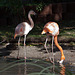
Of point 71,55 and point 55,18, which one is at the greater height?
point 55,18

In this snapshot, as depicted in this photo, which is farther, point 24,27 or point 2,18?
point 2,18

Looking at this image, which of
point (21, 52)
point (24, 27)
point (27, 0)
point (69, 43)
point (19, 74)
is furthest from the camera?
point (27, 0)

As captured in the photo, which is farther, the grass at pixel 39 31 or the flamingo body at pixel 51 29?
the grass at pixel 39 31

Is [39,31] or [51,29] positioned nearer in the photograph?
[51,29]

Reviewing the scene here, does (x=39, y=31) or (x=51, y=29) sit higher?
(x=39, y=31)

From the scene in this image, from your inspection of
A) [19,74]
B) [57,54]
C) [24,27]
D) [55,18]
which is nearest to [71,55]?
[57,54]

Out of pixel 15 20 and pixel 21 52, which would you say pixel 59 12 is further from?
pixel 21 52

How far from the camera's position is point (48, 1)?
14.7 meters

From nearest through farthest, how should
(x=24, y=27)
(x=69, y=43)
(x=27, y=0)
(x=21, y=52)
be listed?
(x=24, y=27), (x=21, y=52), (x=69, y=43), (x=27, y=0)

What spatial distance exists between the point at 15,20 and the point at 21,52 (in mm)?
6212

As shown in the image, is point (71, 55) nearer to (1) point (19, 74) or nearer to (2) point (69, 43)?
(2) point (69, 43)

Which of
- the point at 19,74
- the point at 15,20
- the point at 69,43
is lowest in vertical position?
the point at 19,74

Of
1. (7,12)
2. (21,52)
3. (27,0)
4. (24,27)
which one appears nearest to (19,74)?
(24,27)

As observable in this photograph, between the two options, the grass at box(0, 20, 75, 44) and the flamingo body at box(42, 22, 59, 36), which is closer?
the flamingo body at box(42, 22, 59, 36)
